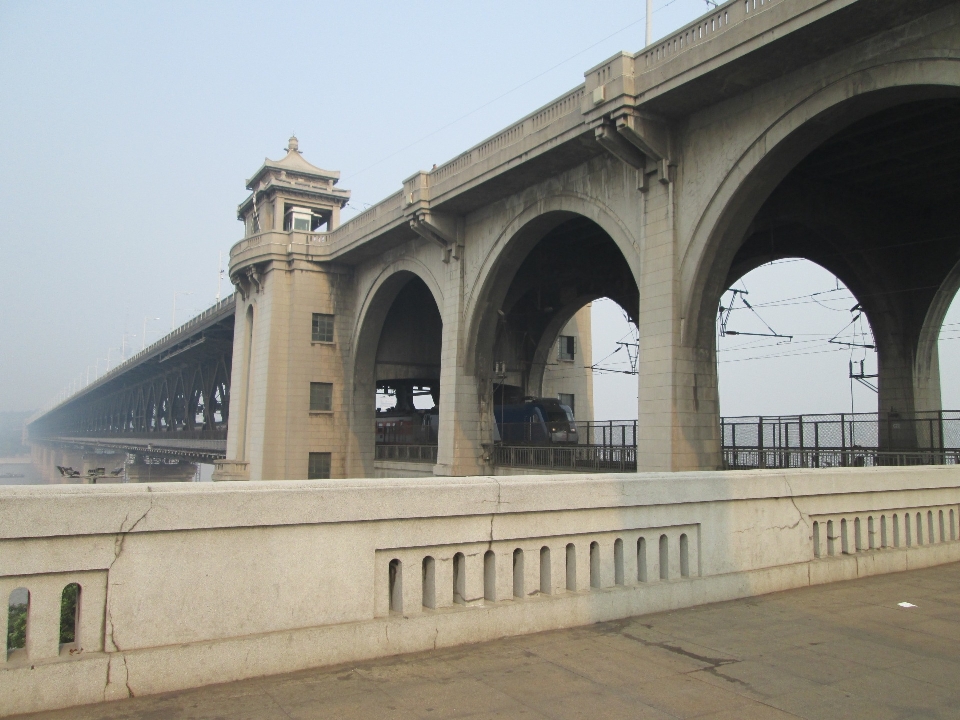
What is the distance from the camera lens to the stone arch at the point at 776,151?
14.8m

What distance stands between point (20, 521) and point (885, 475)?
7893mm

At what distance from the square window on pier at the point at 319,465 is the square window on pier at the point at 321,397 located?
2190 millimetres

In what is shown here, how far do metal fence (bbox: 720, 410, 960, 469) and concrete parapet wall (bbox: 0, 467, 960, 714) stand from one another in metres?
14.2

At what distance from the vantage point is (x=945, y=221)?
26391 mm

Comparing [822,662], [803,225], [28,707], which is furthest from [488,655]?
[803,225]

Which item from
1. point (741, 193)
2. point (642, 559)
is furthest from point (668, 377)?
point (642, 559)

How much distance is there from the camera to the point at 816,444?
68.7 ft

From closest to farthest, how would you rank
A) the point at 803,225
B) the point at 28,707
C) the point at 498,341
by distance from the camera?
the point at 28,707
the point at 803,225
the point at 498,341

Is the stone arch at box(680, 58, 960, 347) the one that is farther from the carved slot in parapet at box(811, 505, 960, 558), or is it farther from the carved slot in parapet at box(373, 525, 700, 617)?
the carved slot in parapet at box(373, 525, 700, 617)

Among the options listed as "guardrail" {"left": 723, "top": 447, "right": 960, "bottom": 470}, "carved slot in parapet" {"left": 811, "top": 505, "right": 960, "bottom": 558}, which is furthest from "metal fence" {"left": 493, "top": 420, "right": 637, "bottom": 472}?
"carved slot in parapet" {"left": 811, "top": 505, "right": 960, "bottom": 558}

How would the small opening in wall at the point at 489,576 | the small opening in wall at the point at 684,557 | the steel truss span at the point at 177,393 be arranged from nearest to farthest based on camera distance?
the small opening in wall at the point at 489,576 < the small opening in wall at the point at 684,557 < the steel truss span at the point at 177,393

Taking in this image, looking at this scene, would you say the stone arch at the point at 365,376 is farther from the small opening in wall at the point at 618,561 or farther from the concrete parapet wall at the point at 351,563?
the small opening in wall at the point at 618,561

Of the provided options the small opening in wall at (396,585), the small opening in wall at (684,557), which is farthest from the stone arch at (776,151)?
the small opening in wall at (396,585)

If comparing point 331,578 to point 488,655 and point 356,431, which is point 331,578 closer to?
point 488,655
